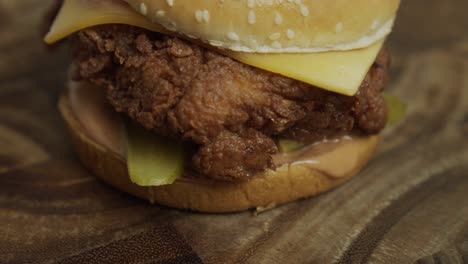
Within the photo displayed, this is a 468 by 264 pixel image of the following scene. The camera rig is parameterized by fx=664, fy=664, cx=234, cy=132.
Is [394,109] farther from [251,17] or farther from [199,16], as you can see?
[199,16]

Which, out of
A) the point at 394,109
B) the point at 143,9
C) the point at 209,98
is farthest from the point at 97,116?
the point at 394,109

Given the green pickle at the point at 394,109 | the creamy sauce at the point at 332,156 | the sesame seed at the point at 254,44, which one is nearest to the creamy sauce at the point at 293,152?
the creamy sauce at the point at 332,156

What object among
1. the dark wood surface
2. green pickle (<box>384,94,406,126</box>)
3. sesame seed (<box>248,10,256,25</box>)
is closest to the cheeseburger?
sesame seed (<box>248,10,256,25</box>)

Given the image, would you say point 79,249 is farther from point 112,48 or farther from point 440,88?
point 440,88

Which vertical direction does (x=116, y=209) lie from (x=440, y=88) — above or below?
below

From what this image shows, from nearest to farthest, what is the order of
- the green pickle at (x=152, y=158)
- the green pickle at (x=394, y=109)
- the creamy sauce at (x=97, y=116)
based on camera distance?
the green pickle at (x=152, y=158) < the creamy sauce at (x=97, y=116) < the green pickle at (x=394, y=109)

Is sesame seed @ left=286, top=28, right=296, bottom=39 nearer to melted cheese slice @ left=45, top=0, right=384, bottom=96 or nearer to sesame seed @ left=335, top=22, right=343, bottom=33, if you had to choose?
melted cheese slice @ left=45, top=0, right=384, bottom=96

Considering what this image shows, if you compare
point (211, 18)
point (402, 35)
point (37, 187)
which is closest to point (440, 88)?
point (402, 35)

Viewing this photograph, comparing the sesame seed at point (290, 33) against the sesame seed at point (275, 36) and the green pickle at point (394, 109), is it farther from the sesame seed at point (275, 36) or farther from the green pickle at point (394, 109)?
the green pickle at point (394, 109)
